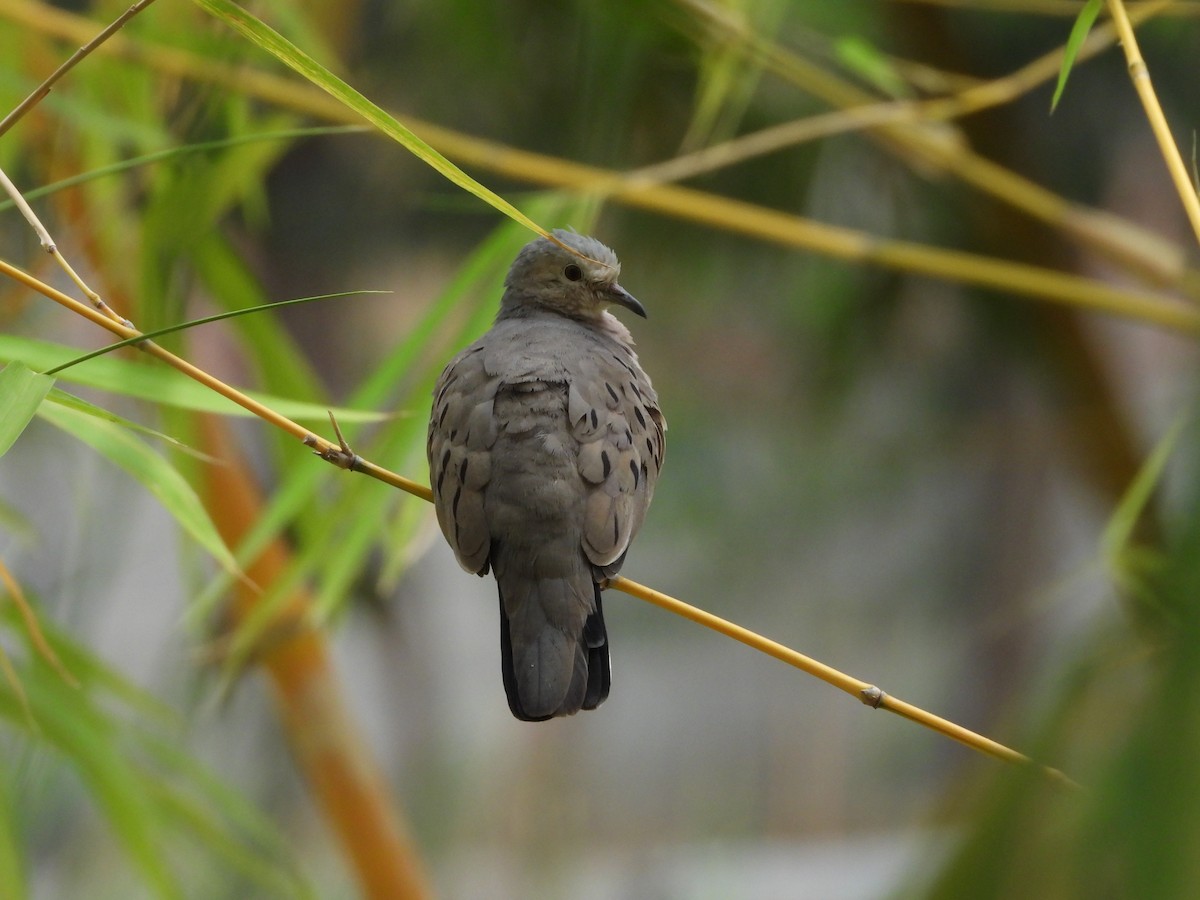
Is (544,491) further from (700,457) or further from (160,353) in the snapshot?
(700,457)

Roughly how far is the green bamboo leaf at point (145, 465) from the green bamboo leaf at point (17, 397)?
0.23 meters

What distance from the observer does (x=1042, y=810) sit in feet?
2.09

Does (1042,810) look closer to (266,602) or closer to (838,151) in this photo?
(266,602)

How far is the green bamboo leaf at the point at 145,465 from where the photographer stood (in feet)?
4.14

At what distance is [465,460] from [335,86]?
1.62 ft

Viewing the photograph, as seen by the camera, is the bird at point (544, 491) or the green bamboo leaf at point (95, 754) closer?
the bird at point (544, 491)

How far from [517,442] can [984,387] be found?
9.78ft

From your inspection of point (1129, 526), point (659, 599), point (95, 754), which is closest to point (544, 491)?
point (659, 599)

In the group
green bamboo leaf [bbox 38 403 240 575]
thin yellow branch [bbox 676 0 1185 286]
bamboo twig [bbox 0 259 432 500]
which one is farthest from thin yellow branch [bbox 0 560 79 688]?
thin yellow branch [bbox 676 0 1185 286]

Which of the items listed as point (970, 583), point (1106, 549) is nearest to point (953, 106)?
point (1106, 549)

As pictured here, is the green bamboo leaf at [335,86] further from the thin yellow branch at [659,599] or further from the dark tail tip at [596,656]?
the dark tail tip at [596,656]

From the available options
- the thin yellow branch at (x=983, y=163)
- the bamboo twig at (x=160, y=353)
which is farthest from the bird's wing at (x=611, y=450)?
the thin yellow branch at (x=983, y=163)

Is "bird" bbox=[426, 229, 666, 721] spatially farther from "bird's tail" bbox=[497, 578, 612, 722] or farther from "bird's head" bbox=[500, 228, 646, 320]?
"bird's head" bbox=[500, 228, 646, 320]

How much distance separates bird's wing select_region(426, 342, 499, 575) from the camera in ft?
4.38
